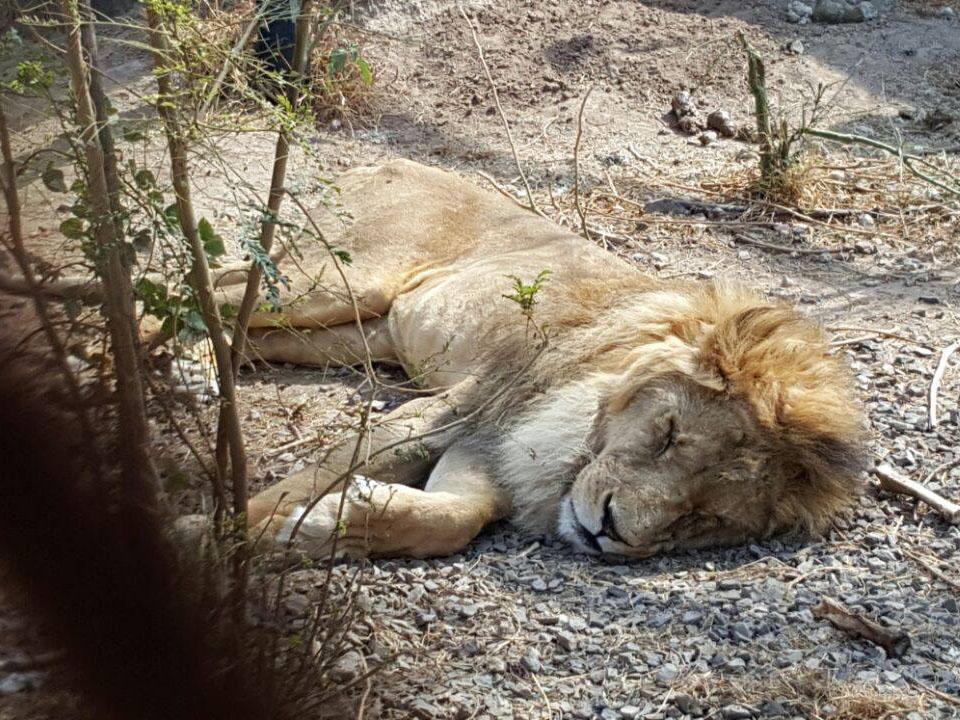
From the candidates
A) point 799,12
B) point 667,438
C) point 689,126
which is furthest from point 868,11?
point 667,438

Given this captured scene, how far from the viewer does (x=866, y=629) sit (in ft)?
11.6

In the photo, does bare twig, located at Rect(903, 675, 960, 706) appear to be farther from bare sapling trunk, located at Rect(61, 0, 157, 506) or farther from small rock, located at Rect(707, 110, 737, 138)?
small rock, located at Rect(707, 110, 737, 138)

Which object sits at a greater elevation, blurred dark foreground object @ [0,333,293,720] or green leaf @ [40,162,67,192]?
blurred dark foreground object @ [0,333,293,720]

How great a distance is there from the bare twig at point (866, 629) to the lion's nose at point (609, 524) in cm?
70

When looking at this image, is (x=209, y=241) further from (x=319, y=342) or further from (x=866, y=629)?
(x=319, y=342)

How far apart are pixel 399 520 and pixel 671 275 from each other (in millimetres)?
3056

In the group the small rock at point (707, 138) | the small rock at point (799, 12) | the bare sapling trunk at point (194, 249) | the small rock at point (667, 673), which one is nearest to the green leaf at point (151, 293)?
the bare sapling trunk at point (194, 249)

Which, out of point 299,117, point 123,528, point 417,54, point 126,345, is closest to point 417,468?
point 299,117

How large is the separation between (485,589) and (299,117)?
5.81 feet

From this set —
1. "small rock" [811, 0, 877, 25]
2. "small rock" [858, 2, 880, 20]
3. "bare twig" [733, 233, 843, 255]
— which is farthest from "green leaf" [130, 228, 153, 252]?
"small rock" [858, 2, 880, 20]

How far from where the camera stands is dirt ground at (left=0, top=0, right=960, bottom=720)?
3330 mm

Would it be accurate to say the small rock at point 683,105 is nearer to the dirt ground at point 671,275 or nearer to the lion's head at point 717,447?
the dirt ground at point 671,275

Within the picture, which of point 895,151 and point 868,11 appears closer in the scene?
point 895,151

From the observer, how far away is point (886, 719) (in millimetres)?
3174
